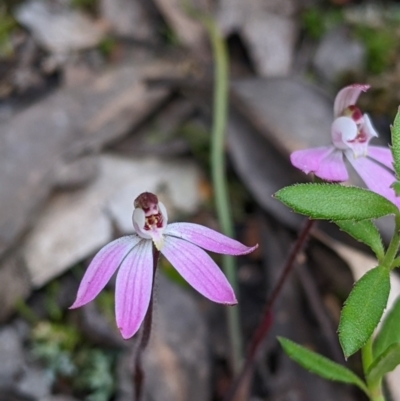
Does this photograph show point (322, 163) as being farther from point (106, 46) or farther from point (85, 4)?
point (85, 4)

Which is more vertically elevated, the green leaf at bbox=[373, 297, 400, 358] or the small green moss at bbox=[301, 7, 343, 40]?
the small green moss at bbox=[301, 7, 343, 40]

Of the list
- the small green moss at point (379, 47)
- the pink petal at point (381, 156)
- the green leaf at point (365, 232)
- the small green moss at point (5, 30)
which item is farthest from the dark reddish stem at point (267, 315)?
the small green moss at point (5, 30)

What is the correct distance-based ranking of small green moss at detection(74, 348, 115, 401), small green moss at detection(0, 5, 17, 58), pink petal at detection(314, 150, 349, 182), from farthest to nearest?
small green moss at detection(0, 5, 17, 58) < small green moss at detection(74, 348, 115, 401) < pink petal at detection(314, 150, 349, 182)

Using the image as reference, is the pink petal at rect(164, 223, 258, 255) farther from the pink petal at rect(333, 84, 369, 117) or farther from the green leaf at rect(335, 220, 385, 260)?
the pink petal at rect(333, 84, 369, 117)

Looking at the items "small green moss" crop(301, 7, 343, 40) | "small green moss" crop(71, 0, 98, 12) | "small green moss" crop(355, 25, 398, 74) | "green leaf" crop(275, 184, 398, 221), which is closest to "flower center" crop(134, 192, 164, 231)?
"green leaf" crop(275, 184, 398, 221)

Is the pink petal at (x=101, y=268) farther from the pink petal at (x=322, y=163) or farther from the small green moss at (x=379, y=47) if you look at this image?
the small green moss at (x=379, y=47)

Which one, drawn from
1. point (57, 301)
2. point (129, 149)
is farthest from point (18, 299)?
point (129, 149)

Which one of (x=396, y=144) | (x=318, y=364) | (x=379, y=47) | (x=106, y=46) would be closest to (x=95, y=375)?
(x=318, y=364)

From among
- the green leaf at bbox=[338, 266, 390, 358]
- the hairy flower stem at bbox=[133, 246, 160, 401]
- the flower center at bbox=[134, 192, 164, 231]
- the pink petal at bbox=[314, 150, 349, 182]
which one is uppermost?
the pink petal at bbox=[314, 150, 349, 182]
